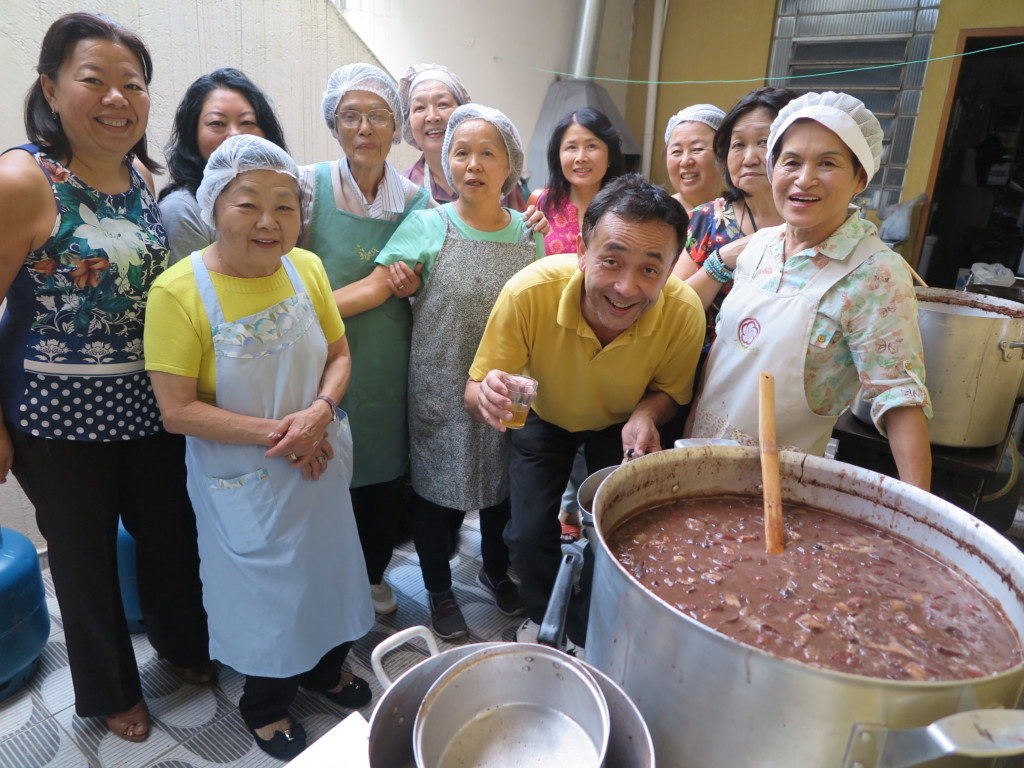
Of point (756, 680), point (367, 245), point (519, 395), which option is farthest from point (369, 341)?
point (756, 680)

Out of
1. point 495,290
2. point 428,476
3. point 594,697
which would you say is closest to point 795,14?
point 495,290

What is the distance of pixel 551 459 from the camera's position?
2.12 m

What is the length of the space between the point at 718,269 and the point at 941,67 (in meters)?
4.78

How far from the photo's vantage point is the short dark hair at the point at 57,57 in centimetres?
153

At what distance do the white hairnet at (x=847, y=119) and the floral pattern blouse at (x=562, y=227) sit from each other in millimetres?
1069

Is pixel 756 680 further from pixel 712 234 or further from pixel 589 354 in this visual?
pixel 712 234

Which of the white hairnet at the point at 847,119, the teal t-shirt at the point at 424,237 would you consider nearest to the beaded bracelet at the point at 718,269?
the white hairnet at the point at 847,119

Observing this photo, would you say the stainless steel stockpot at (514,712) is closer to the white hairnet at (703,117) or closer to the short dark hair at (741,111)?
the short dark hair at (741,111)

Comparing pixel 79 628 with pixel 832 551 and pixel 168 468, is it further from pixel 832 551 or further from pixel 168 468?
pixel 832 551

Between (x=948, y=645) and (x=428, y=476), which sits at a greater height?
(x=948, y=645)

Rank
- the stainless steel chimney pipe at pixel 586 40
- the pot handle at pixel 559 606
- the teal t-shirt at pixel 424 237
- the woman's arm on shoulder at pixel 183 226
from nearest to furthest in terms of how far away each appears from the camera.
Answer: the pot handle at pixel 559 606, the woman's arm on shoulder at pixel 183 226, the teal t-shirt at pixel 424 237, the stainless steel chimney pipe at pixel 586 40

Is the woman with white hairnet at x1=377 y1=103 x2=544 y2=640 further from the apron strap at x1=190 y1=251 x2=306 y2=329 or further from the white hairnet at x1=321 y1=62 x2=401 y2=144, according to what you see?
the apron strap at x1=190 y1=251 x2=306 y2=329

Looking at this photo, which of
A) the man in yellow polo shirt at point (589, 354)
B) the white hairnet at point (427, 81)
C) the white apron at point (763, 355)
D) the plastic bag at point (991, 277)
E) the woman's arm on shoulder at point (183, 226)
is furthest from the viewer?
the plastic bag at point (991, 277)

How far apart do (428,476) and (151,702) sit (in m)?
1.14
